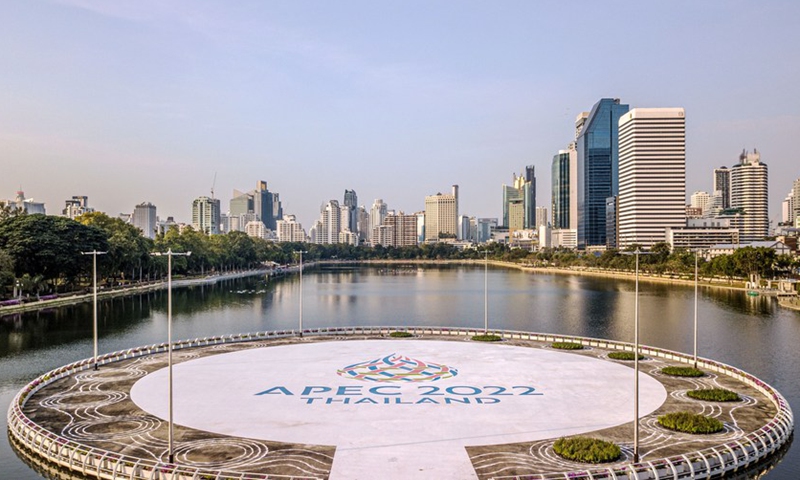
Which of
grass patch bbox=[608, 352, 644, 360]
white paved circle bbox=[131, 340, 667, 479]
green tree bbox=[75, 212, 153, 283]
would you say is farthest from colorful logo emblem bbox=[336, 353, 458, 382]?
green tree bbox=[75, 212, 153, 283]

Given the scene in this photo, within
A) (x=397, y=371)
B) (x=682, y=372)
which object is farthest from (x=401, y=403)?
(x=682, y=372)

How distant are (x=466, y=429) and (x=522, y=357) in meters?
21.4

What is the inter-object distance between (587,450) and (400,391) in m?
15.0

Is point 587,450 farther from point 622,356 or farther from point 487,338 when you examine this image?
point 487,338

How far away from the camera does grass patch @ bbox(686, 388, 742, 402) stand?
38875mm

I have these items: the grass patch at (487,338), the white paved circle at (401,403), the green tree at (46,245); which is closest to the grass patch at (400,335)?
the grass patch at (487,338)

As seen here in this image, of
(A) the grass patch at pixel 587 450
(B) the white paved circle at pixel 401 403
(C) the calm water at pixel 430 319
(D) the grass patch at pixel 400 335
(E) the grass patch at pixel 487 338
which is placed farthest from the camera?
(D) the grass patch at pixel 400 335

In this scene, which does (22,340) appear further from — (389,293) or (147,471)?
(389,293)

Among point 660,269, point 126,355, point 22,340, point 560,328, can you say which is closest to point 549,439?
point 126,355

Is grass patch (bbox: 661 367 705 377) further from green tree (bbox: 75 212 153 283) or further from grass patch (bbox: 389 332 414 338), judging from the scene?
green tree (bbox: 75 212 153 283)

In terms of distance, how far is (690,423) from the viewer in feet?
108

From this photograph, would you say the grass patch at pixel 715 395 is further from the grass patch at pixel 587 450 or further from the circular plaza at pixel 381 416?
the grass patch at pixel 587 450

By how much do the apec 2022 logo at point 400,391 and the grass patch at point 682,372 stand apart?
39.1 feet

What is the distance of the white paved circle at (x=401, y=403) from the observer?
1200 inches
